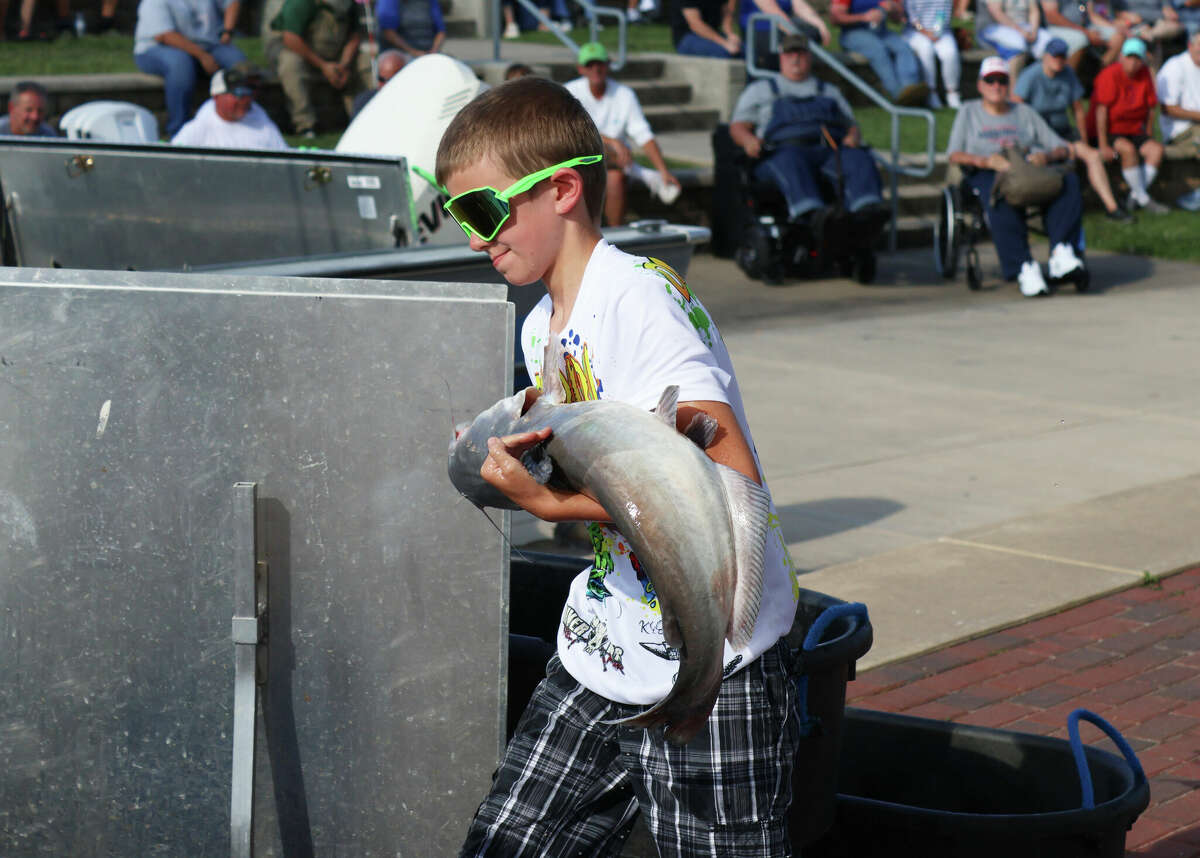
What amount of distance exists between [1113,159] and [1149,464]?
10.8 meters

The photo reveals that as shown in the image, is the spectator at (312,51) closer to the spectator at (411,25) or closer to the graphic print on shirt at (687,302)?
the spectator at (411,25)

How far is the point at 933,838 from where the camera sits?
2.99 meters

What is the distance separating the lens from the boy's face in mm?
2389

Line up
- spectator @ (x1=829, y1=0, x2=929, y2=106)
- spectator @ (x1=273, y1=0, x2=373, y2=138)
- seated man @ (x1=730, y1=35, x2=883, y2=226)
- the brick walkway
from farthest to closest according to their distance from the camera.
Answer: spectator @ (x1=829, y1=0, x2=929, y2=106)
spectator @ (x1=273, y1=0, x2=373, y2=138)
seated man @ (x1=730, y1=35, x2=883, y2=226)
the brick walkway

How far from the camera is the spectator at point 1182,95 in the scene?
18188mm

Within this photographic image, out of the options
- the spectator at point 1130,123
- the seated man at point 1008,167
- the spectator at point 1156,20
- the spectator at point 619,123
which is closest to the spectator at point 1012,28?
the spectator at point 1156,20

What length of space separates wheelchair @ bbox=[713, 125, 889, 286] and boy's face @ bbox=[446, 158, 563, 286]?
402 inches

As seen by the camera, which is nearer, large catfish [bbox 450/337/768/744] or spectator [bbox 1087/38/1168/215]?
large catfish [bbox 450/337/768/744]

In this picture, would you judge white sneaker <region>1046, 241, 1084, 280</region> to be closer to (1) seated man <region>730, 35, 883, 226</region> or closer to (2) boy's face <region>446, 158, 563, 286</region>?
(1) seated man <region>730, 35, 883, 226</region>

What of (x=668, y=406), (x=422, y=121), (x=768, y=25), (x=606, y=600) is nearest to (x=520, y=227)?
(x=668, y=406)

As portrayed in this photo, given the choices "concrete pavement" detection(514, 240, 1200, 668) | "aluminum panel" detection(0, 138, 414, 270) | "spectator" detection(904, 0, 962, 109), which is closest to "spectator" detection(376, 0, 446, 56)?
"concrete pavement" detection(514, 240, 1200, 668)

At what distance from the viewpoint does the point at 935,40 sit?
2053 centimetres

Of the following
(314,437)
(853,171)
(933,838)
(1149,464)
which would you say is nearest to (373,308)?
(314,437)

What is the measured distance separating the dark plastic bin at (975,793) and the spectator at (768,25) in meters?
13.3
